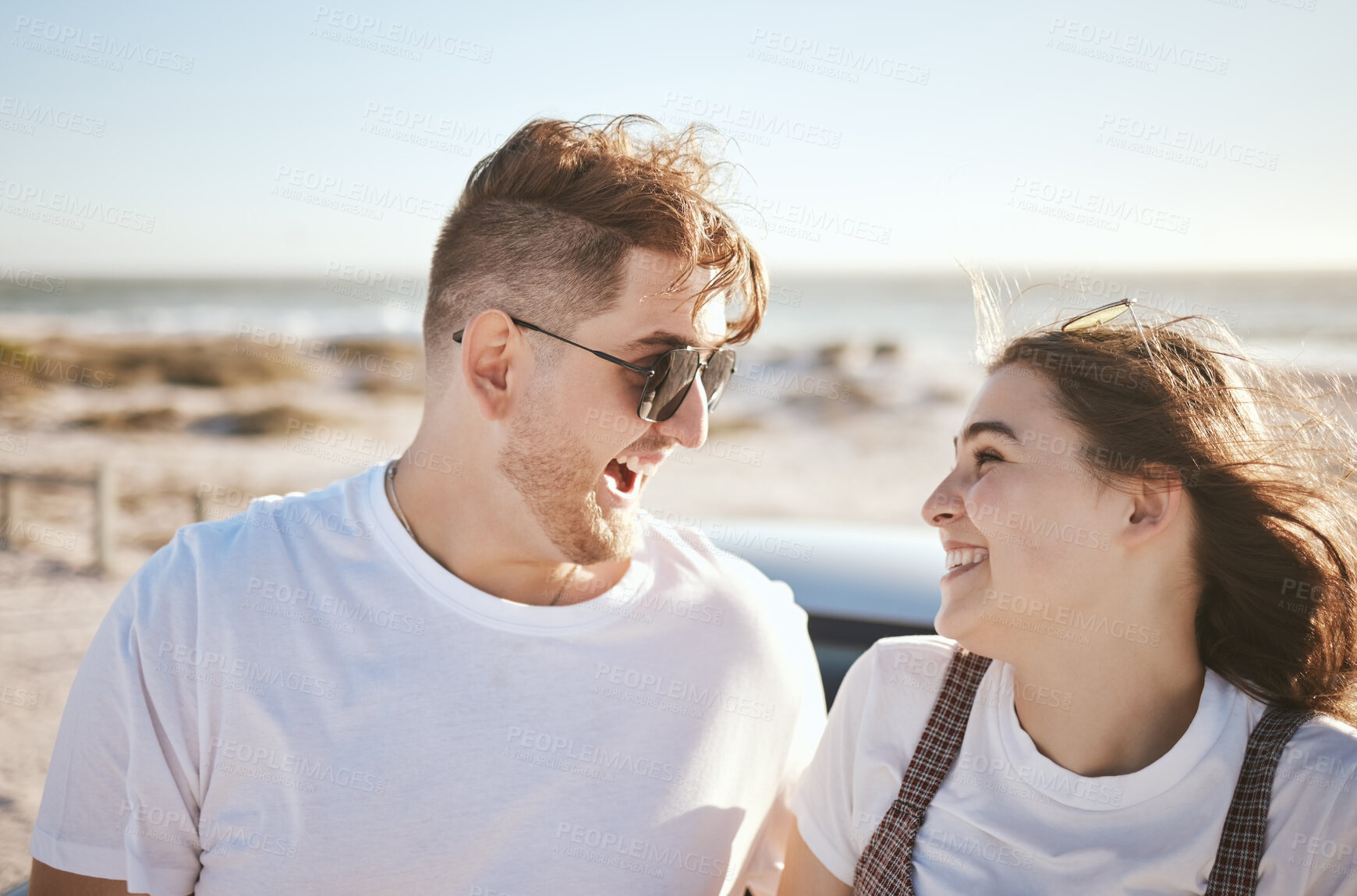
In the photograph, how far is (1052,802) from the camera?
195cm

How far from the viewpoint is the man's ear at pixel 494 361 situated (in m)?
2.48

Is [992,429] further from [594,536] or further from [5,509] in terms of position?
[5,509]

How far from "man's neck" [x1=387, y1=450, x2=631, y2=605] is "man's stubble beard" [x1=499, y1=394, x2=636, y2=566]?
0.04 m

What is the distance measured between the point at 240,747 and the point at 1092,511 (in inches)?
74.3

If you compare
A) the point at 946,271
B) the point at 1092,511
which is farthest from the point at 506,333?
the point at 946,271

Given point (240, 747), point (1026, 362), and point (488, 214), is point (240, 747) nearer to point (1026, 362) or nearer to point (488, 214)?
point (488, 214)

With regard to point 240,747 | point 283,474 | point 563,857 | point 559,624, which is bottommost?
point 283,474

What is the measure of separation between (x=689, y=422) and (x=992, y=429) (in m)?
0.83

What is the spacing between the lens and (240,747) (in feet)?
6.64

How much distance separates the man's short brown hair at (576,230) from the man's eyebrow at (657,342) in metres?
0.10

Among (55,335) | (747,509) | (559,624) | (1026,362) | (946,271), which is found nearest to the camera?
(1026,362)
